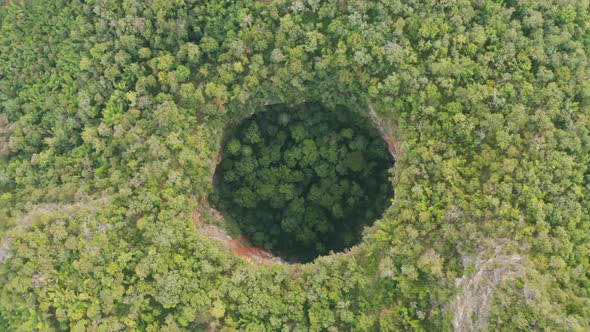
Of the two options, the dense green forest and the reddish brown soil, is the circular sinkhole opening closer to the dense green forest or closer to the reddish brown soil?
the reddish brown soil

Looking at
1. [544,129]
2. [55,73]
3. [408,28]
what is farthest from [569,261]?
[55,73]

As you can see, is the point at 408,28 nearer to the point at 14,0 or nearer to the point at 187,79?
the point at 187,79

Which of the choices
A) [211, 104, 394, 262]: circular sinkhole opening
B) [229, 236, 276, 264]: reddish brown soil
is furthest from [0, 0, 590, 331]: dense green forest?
[211, 104, 394, 262]: circular sinkhole opening

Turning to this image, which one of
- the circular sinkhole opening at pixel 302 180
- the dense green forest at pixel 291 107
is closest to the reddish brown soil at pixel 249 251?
the circular sinkhole opening at pixel 302 180

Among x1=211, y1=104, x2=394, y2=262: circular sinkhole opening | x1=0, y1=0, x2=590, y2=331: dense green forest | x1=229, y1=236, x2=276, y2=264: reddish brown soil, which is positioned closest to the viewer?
x1=0, y1=0, x2=590, y2=331: dense green forest

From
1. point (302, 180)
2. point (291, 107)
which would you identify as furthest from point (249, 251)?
point (291, 107)

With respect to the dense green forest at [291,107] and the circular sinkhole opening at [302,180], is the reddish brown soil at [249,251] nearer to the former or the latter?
the circular sinkhole opening at [302,180]
